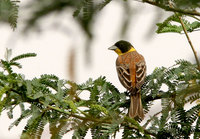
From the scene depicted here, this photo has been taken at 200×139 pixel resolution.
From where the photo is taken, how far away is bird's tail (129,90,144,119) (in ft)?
13.3

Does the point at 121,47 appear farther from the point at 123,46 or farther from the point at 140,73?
the point at 140,73

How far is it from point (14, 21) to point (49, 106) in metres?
1.77

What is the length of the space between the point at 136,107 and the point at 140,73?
66.7 inches

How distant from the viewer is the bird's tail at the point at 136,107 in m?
4.06

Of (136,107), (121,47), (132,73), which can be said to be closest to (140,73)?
(132,73)

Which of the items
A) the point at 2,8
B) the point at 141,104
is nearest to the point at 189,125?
the point at 141,104

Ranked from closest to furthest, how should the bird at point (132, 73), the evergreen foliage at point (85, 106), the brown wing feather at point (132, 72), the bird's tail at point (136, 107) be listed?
the evergreen foliage at point (85, 106)
the bird's tail at point (136, 107)
the bird at point (132, 73)
the brown wing feather at point (132, 72)

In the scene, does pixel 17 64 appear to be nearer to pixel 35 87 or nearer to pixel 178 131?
pixel 35 87

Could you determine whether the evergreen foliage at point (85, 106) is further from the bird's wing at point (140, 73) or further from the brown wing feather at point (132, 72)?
the bird's wing at point (140, 73)

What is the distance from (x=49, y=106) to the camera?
3.35 meters

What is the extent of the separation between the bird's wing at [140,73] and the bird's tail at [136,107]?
12 cm

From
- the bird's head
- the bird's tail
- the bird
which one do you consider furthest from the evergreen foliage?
the bird's head

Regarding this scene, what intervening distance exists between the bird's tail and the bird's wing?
0.40ft

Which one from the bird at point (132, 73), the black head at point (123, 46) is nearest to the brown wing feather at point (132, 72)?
the bird at point (132, 73)
